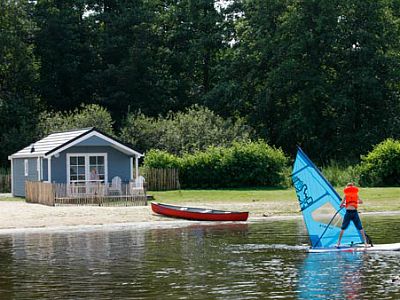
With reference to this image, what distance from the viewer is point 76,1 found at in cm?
8600

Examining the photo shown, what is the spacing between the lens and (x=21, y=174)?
172 feet

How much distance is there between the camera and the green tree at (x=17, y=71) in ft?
245

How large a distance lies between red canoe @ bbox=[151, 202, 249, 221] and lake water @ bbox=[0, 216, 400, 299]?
3.06 meters

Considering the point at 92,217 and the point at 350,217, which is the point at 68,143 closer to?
the point at 92,217

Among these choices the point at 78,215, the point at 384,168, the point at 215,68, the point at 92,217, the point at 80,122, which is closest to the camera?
the point at 92,217

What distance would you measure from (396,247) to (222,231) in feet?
28.8

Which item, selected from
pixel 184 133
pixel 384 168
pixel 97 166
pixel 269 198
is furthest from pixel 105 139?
pixel 184 133

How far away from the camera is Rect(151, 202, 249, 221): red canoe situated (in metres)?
34.2

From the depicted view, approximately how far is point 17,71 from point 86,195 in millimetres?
38208

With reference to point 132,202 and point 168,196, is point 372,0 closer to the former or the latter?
point 168,196

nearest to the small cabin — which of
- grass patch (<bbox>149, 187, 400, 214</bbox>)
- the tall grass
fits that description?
grass patch (<bbox>149, 187, 400, 214</bbox>)

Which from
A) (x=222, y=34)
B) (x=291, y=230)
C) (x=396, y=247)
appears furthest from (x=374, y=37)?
(x=396, y=247)

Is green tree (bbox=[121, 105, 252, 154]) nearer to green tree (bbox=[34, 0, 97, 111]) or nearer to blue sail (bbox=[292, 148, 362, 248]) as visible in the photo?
green tree (bbox=[34, 0, 97, 111])

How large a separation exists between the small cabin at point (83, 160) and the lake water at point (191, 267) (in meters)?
16.7
